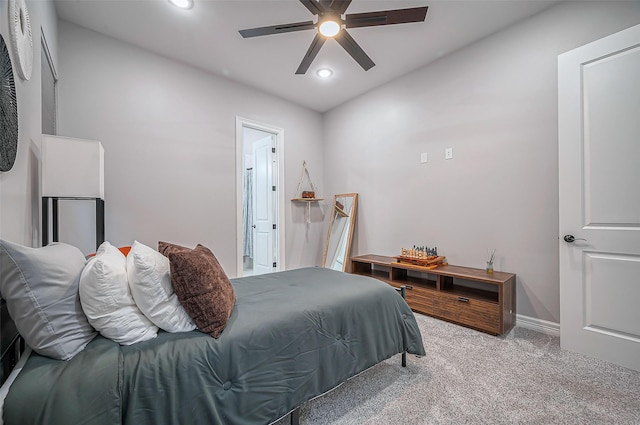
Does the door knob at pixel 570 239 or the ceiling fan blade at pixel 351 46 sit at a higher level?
the ceiling fan blade at pixel 351 46

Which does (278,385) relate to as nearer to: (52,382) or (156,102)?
(52,382)

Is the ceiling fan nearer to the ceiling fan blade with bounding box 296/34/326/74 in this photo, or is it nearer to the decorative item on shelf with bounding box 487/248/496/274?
the ceiling fan blade with bounding box 296/34/326/74

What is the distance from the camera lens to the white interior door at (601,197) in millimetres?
1931

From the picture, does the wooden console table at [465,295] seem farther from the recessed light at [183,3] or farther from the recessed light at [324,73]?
the recessed light at [183,3]

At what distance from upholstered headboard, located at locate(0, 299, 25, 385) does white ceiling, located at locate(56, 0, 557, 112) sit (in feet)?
8.36

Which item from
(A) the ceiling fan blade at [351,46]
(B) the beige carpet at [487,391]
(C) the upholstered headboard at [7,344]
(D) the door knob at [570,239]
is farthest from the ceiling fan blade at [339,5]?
(B) the beige carpet at [487,391]

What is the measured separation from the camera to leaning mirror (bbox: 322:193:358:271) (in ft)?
13.8

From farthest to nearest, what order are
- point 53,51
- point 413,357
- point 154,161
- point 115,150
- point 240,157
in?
point 240,157 → point 154,161 → point 115,150 → point 53,51 → point 413,357

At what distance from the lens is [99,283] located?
1077mm

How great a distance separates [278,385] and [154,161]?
2.74 metres

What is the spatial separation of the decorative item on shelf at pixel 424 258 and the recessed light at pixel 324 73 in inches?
Result: 96.1

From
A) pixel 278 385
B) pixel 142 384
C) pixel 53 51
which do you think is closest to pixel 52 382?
pixel 142 384

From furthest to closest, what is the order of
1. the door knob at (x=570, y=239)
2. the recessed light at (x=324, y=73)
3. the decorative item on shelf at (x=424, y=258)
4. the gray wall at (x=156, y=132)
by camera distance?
the recessed light at (x=324, y=73) < the decorative item on shelf at (x=424, y=258) < the gray wall at (x=156, y=132) < the door knob at (x=570, y=239)

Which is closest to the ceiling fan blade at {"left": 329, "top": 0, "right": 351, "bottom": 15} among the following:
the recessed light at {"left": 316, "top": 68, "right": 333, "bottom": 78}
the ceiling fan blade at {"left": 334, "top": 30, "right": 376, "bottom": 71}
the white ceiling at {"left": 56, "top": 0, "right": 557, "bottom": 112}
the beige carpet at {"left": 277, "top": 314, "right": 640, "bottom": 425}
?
the ceiling fan blade at {"left": 334, "top": 30, "right": 376, "bottom": 71}
